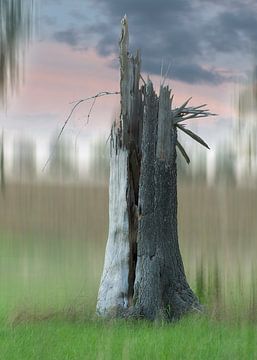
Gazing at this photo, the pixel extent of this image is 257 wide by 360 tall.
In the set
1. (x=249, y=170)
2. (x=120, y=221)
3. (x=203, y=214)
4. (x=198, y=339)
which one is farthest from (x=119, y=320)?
(x=249, y=170)

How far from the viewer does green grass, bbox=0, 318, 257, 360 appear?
7109 millimetres

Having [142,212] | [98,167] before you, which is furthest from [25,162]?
[142,212]

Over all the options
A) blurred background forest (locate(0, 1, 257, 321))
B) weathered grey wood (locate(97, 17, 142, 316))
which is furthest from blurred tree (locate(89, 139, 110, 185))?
weathered grey wood (locate(97, 17, 142, 316))

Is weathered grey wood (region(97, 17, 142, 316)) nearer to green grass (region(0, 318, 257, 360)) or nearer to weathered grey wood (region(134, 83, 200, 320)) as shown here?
weathered grey wood (region(134, 83, 200, 320))

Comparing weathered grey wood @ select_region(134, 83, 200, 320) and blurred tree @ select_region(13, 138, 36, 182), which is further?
blurred tree @ select_region(13, 138, 36, 182)

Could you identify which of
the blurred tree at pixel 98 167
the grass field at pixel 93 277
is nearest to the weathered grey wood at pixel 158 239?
the grass field at pixel 93 277

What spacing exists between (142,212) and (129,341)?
2.37 m

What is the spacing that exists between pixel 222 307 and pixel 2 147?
188 inches

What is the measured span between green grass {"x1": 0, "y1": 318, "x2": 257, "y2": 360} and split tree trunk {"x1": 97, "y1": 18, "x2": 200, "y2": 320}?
22.8 inches

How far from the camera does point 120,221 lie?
396 inches

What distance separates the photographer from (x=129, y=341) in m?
7.71

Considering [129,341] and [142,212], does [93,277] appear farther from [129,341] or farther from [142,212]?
[129,341]

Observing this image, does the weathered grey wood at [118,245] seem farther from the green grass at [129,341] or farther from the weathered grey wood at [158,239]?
the green grass at [129,341]

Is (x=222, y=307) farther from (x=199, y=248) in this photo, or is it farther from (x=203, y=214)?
(x=203, y=214)
